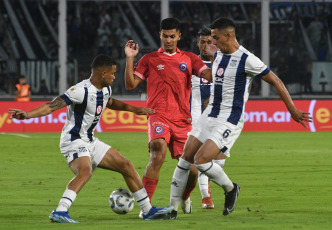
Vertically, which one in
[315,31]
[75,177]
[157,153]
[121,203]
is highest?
[315,31]

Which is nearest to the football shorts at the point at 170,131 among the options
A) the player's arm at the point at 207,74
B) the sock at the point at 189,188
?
the sock at the point at 189,188

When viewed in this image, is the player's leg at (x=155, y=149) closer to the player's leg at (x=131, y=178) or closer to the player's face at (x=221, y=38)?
the player's leg at (x=131, y=178)

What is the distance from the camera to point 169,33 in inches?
330

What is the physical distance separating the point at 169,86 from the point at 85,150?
4.48 ft

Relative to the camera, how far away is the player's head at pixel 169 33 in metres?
8.34

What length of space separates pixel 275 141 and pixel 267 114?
3.71m

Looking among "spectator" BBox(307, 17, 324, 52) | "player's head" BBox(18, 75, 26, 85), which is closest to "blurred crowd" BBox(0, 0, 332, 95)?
"spectator" BBox(307, 17, 324, 52)

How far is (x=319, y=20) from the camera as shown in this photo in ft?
98.9

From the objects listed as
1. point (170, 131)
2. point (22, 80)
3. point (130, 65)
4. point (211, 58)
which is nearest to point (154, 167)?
point (170, 131)

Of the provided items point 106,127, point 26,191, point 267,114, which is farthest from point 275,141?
point 26,191

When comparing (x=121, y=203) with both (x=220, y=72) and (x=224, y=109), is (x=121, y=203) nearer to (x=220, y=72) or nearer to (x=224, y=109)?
(x=224, y=109)

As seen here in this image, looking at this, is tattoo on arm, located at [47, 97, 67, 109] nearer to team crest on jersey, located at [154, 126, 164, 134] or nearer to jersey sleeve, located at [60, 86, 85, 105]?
jersey sleeve, located at [60, 86, 85, 105]

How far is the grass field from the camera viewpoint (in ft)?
24.3

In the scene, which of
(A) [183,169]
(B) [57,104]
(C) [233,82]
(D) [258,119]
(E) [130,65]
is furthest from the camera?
(D) [258,119]
